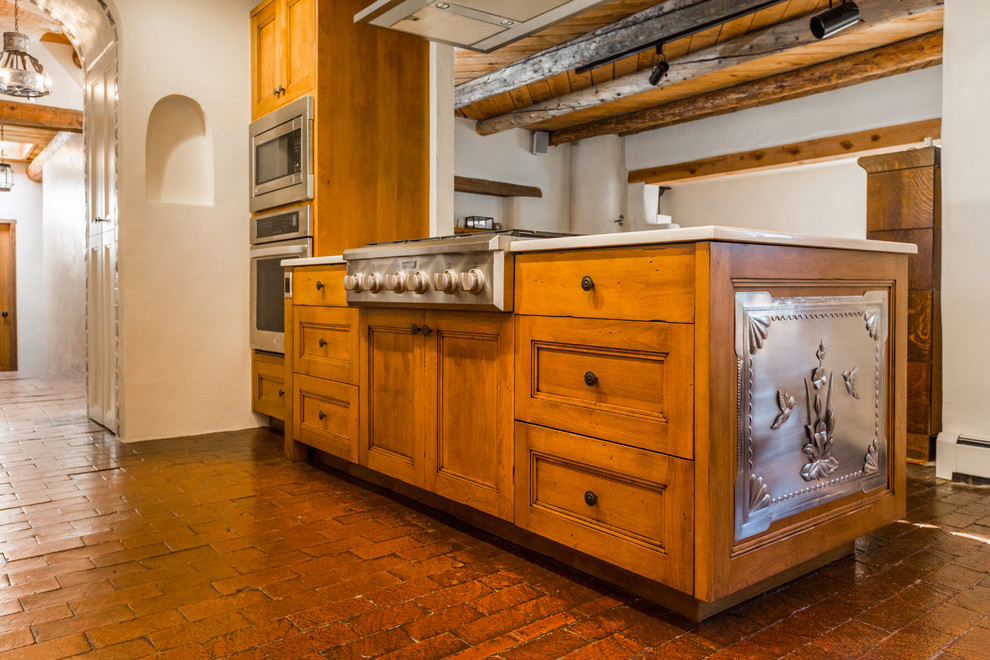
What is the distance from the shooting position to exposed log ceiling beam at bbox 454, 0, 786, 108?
4.57 metres

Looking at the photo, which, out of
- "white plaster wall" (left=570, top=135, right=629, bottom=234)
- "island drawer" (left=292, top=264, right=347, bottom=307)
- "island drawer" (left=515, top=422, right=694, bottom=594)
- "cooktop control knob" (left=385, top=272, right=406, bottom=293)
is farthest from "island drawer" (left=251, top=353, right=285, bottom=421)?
"white plaster wall" (left=570, top=135, right=629, bottom=234)

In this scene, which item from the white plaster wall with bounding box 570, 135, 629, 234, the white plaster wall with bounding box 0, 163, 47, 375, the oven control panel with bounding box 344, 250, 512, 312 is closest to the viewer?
the oven control panel with bounding box 344, 250, 512, 312

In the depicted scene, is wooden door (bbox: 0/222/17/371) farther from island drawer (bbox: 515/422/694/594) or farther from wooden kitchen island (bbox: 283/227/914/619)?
island drawer (bbox: 515/422/694/594)

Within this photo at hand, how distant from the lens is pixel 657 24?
5020 millimetres

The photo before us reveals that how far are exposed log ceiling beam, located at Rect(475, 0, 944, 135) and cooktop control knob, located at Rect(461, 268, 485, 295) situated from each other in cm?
392

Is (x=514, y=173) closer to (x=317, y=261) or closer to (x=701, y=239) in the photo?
(x=317, y=261)

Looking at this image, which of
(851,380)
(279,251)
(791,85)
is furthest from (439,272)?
(791,85)

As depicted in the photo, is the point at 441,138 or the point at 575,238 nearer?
the point at 575,238

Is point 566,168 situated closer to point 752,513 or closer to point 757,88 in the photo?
point 757,88

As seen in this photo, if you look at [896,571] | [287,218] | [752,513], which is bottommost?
[896,571]

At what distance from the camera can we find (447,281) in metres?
2.15

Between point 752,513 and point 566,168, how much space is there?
796 centimetres

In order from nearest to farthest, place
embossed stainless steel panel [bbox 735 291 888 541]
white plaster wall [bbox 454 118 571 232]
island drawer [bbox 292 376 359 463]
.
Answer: embossed stainless steel panel [bbox 735 291 888 541]
island drawer [bbox 292 376 359 463]
white plaster wall [bbox 454 118 571 232]

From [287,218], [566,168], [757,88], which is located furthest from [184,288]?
[566,168]
